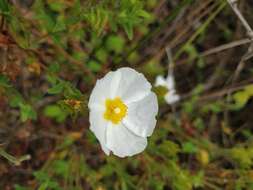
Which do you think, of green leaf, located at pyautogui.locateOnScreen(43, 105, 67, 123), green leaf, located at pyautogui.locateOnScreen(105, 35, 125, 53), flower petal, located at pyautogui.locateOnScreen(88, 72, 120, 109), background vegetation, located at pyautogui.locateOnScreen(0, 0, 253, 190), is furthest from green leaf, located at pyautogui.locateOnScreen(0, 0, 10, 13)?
green leaf, located at pyautogui.locateOnScreen(105, 35, 125, 53)

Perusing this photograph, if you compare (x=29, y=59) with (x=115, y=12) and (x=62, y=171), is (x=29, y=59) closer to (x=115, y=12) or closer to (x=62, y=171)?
(x=115, y=12)

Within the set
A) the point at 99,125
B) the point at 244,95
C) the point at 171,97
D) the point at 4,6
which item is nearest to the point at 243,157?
the point at 244,95

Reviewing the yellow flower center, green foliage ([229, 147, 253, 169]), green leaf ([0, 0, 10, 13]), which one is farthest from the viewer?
green foliage ([229, 147, 253, 169])

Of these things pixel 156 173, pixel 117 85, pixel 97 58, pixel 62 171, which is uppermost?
pixel 97 58

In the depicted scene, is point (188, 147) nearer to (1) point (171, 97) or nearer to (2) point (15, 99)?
(1) point (171, 97)

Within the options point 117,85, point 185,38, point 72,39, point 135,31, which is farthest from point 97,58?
point 117,85

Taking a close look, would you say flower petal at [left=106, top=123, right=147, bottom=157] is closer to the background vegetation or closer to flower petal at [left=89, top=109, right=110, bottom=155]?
flower petal at [left=89, top=109, right=110, bottom=155]
